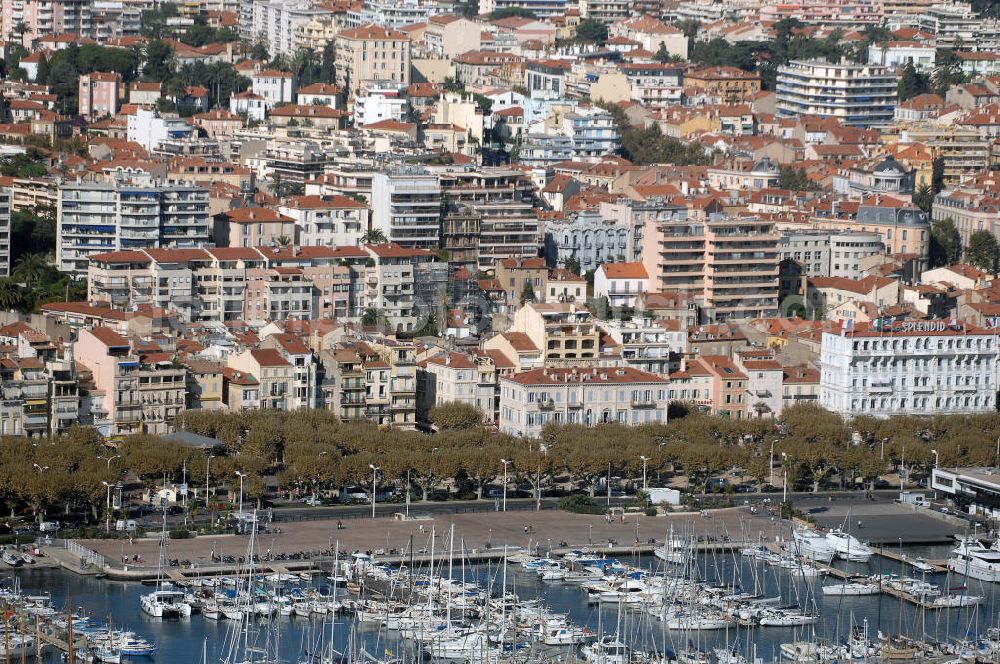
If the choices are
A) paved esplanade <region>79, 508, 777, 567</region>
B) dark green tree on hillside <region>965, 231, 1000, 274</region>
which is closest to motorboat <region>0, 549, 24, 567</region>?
paved esplanade <region>79, 508, 777, 567</region>

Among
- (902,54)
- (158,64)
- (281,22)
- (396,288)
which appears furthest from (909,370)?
(281,22)

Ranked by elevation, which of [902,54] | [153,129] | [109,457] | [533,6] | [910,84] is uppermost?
[533,6]

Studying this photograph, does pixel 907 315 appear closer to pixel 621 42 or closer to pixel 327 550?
pixel 327 550

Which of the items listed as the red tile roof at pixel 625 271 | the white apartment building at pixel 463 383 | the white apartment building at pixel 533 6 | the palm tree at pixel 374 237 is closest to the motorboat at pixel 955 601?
the white apartment building at pixel 463 383

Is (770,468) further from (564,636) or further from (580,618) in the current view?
(564,636)

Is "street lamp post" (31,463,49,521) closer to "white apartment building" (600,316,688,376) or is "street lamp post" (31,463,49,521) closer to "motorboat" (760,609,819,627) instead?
"motorboat" (760,609,819,627)
